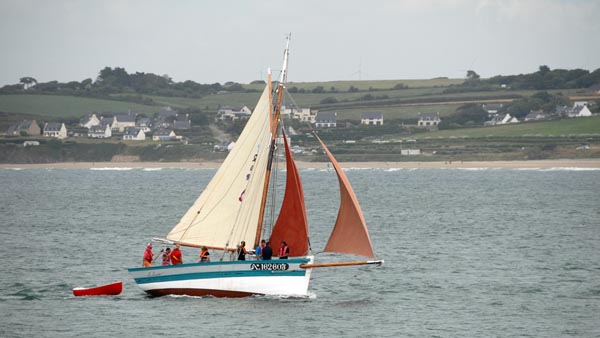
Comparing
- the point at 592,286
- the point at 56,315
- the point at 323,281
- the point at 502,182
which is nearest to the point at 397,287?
the point at 323,281

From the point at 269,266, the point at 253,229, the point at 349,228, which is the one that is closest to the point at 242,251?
the point at 269,266

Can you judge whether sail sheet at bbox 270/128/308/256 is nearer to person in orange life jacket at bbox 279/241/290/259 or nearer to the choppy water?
person in orange life jacket at bbox 279/241/290/259

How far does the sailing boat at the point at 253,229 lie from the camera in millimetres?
42969

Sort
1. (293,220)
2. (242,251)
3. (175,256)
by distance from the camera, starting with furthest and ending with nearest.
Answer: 1. (175,256)
2. (293,220)
3. (242,251)

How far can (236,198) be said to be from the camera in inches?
1777

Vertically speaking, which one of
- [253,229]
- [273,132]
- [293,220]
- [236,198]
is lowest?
[253,229]

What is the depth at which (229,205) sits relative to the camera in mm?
45156

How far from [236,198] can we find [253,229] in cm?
147

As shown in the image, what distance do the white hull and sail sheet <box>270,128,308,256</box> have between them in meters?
1.39

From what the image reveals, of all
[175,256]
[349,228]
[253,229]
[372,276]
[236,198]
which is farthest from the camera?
[372,276]

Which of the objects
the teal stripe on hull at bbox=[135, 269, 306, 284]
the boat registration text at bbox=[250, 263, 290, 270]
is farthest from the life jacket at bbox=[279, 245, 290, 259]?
the teal stripe on hull at bbox=[135, 269, 306, 284]

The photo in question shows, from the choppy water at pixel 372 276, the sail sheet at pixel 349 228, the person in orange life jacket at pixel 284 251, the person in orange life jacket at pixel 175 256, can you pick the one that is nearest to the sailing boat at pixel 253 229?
the sail sheet at pixel 349 228

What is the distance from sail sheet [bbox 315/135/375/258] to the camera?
42.7m

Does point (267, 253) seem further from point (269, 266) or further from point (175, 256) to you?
point (175, 256)
